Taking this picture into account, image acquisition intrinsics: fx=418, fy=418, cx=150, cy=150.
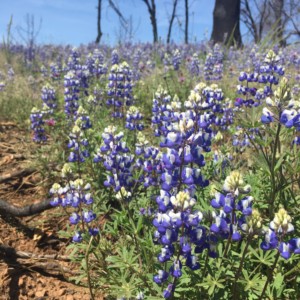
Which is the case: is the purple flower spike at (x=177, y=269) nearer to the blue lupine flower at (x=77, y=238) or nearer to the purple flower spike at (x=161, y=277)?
the purple flower spike at (x=161, y=277)

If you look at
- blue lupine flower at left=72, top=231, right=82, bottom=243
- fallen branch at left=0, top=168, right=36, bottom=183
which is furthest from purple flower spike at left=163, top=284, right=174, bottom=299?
fallen branch at left=0, top=168, right=36, bottom=183

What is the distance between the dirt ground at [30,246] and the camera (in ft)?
9.36

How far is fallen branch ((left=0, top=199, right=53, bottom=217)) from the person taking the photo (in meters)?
3.53

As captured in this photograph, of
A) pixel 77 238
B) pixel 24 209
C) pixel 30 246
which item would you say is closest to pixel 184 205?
pixel 77 238

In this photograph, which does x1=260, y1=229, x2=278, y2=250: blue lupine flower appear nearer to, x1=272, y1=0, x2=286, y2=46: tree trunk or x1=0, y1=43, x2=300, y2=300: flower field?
x1=0, y1=43, x2=300, y2=300: flower field

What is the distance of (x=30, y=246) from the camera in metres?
3.37

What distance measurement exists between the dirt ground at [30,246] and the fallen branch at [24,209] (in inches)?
3.4

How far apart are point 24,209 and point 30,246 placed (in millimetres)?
361

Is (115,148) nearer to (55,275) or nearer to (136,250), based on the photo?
(136,250)

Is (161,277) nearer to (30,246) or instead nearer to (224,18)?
(30,246)

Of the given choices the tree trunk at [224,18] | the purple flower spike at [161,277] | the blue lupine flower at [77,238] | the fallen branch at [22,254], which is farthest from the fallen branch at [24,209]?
the tree trunk at [224,18]

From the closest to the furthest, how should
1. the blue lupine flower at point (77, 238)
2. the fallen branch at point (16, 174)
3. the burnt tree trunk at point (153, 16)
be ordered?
the blue lupine flower at point (77, 238), the fallen branch at point (16, 174), the burnt tree trunk at point (153, 16)

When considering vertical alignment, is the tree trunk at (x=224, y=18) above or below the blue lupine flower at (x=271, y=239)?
above

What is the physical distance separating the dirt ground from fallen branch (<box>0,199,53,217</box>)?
85 mm
